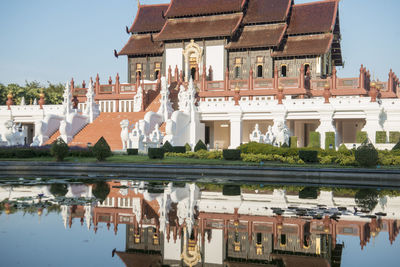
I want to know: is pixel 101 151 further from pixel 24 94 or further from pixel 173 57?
pixel 24 94

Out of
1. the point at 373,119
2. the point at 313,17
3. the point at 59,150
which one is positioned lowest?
the point at 59,150

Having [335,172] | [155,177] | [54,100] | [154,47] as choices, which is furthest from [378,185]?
[54,100]

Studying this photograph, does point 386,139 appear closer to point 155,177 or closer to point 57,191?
point 155,177

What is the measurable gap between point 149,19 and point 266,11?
477 inches

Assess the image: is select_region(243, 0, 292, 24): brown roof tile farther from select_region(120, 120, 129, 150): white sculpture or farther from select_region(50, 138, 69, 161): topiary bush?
select_region(50, 138, 69, 161): topiary bush

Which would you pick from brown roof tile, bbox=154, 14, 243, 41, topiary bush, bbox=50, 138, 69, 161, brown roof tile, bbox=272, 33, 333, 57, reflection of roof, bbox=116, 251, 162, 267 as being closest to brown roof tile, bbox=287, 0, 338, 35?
brown roof tile, bbox=272, 33, 333, 57

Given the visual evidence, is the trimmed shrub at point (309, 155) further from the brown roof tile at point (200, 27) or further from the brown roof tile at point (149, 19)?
the brown roof tile at point (149, 19)

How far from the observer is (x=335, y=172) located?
15.7 m

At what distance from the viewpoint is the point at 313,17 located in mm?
42250

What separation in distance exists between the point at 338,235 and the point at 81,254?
3990 millimetres

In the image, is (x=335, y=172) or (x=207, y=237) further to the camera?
(x=335, y=172)

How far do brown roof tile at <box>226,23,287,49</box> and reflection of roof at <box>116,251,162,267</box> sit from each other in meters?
34.3

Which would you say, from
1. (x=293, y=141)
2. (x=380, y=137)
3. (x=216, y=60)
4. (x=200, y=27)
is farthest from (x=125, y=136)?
(x=200, y=27)

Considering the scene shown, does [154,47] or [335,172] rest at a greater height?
[154,47]
